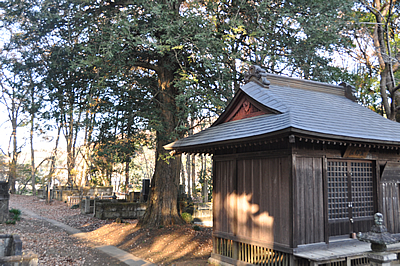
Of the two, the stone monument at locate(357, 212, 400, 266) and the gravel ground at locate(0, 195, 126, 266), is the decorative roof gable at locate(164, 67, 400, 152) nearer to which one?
the stone monument at locate(357, 212, 400, 266)

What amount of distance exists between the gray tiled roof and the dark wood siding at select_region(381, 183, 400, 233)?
1606mm

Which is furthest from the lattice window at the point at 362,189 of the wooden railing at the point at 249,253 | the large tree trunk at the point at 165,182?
the large tree trunk at the point at 165,182

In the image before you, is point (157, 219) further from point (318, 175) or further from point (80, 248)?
point (318, 175)

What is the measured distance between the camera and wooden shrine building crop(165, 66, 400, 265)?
25.6 ft

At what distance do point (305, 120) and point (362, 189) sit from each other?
3284 millimetres

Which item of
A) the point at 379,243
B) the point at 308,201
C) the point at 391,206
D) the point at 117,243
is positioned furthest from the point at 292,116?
the point at 117,243

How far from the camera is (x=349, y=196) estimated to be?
29.3ft

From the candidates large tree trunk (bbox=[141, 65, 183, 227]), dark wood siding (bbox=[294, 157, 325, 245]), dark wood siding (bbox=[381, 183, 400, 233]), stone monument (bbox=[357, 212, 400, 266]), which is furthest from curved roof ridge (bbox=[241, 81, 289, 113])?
large tree trunk (bbox=[141, 65, 183, 227])

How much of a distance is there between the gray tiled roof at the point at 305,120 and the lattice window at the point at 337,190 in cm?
112

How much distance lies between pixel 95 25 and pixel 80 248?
9.57 m

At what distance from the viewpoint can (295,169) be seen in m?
7.86

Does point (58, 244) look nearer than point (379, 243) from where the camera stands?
No

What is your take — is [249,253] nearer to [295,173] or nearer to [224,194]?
[224,194]

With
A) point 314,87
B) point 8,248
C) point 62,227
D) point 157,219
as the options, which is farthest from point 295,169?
point 62,227
